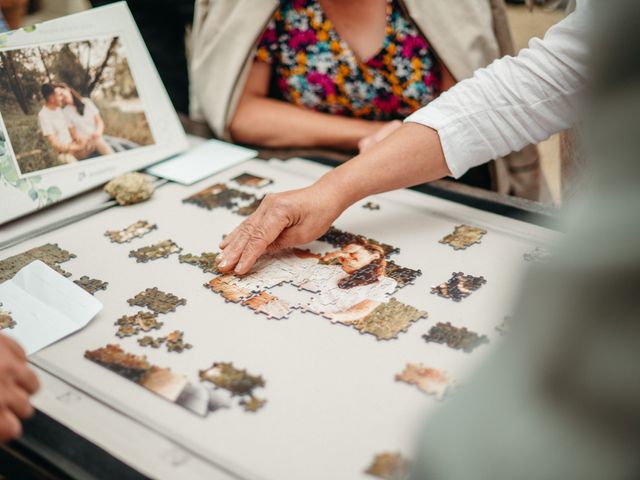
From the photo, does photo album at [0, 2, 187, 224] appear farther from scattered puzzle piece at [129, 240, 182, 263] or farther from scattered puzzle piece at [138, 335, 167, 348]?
scattered puzzle piece at [138, 335, 167, 348]

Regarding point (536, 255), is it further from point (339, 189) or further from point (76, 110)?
point (76, 110)

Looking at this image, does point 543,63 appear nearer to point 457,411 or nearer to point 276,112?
point 276,112

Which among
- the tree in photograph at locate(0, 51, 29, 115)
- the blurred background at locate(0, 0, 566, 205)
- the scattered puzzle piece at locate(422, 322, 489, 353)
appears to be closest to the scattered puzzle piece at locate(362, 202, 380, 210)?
the scattered puzzle piece at locate(422, 322, 489, 353)

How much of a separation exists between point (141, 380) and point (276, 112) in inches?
46.2

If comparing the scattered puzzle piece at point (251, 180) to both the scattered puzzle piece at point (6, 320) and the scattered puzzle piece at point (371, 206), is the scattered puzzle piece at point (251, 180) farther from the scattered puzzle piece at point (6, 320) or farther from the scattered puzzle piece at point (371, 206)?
the scattered puzzle piece at point (6, 320)

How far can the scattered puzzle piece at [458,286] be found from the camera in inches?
51.0

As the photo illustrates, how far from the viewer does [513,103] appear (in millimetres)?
1487

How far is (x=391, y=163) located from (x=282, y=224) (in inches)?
12.4

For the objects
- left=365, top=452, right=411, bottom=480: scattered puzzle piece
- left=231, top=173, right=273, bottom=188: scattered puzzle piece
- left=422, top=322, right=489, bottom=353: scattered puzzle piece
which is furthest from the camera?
left=231, top=173, right=273, bottom=188: scattered puzzle piece

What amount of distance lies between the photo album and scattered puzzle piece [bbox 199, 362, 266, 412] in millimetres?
798

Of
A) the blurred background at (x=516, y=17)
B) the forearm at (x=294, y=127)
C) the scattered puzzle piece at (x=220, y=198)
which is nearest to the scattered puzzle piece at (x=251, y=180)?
the scattered puzzle piece at (x=220, y=198)

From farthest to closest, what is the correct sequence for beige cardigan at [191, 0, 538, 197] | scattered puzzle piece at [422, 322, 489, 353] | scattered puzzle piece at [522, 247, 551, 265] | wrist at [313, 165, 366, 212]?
1. beige cardigan at [191, 0, 538, 197]
2. wrist at [313, 165, 366, 212]
3. scattered puzzle piece at [522, 247, 551, 265]
4. scattered puzzle piece at [422, 322, 489, 353]

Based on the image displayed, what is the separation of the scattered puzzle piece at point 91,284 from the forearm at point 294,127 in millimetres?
844

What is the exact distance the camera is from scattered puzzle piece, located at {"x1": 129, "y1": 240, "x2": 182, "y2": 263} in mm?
1452
